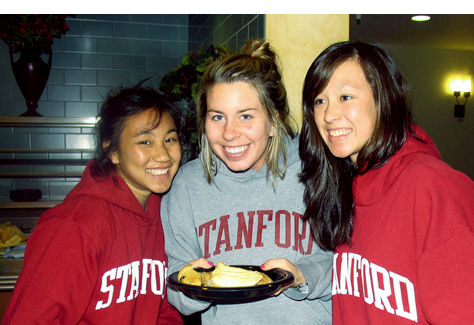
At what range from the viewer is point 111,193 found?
5.23ft

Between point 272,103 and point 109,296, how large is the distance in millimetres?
935

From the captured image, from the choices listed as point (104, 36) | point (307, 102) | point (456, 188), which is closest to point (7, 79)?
point (104, 36)

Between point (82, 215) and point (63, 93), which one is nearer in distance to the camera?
point (82, 215)

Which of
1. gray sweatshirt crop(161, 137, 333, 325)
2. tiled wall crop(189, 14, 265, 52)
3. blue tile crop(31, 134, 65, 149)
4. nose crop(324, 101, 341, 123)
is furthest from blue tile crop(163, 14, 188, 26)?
nose crop(324, 101, 341, 123)

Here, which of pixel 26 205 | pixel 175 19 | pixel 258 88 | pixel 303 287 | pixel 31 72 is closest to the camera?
pixel 303 287

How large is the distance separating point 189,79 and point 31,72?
1510 millimetres

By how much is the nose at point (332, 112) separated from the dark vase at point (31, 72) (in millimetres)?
2745

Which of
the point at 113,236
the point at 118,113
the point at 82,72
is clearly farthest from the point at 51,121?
the point at 113,236

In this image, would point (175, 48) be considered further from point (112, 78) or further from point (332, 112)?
point (332, 112)

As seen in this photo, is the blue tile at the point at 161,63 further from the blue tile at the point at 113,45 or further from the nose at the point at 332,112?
the nose at the point at 332,112

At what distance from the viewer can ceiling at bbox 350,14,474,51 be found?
5961 millimetres

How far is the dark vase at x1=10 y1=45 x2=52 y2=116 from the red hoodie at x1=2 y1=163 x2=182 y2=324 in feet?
6.92

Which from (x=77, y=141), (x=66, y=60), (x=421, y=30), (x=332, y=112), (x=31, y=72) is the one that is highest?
(x=421, y=30)

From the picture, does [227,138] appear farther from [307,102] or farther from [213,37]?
[213,37]
